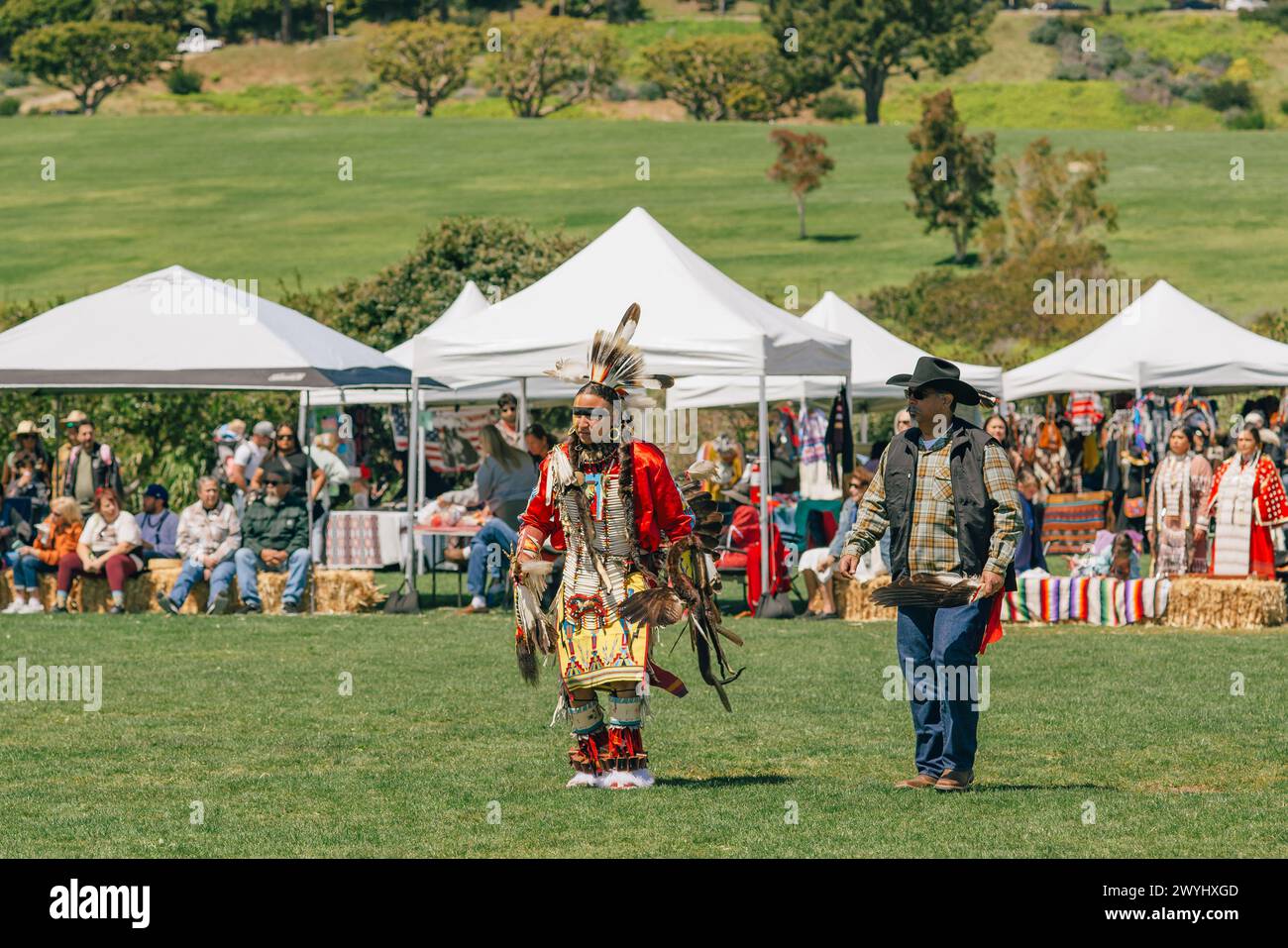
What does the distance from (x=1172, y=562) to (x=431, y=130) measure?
7756 centimetres

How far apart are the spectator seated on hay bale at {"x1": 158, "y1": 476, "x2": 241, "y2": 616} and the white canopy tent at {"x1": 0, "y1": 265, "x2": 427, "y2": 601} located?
41.4 inches

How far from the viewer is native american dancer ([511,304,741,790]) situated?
8562mm

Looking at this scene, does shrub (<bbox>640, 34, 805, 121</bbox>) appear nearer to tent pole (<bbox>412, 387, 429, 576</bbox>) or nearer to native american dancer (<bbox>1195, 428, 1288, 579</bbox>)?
tent pole (<bbox>412, 387, 429, 576</bbox>)

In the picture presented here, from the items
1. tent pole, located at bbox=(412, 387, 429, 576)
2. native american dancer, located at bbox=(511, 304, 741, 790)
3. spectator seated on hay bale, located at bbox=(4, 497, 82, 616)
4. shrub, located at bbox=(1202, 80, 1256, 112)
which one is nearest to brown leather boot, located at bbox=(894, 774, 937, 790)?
native american dancer, located at bbox=(511, 304, 741, 790)

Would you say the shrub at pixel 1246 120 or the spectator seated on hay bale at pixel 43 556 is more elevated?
the shrub at pixel 1246 120

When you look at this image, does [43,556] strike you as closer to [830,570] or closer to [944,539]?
[830,570]

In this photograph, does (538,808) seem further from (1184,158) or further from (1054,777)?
(1184,158)

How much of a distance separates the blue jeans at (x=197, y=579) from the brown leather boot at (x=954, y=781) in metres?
9.60

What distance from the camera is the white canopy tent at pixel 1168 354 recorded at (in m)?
20.8

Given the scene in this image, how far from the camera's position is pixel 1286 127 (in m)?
92.2

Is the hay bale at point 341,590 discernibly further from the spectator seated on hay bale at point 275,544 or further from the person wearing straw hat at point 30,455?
the person wearing straw hat at point 30,455

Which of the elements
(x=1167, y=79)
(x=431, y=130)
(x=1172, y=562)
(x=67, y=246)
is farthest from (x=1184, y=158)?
(x=1172, y=562)

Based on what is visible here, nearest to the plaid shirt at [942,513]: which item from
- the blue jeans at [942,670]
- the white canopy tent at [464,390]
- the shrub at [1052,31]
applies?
the blue jeans at [942,670]

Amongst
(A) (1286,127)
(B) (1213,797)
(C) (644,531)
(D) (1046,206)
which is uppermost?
(A) (1286,127)
